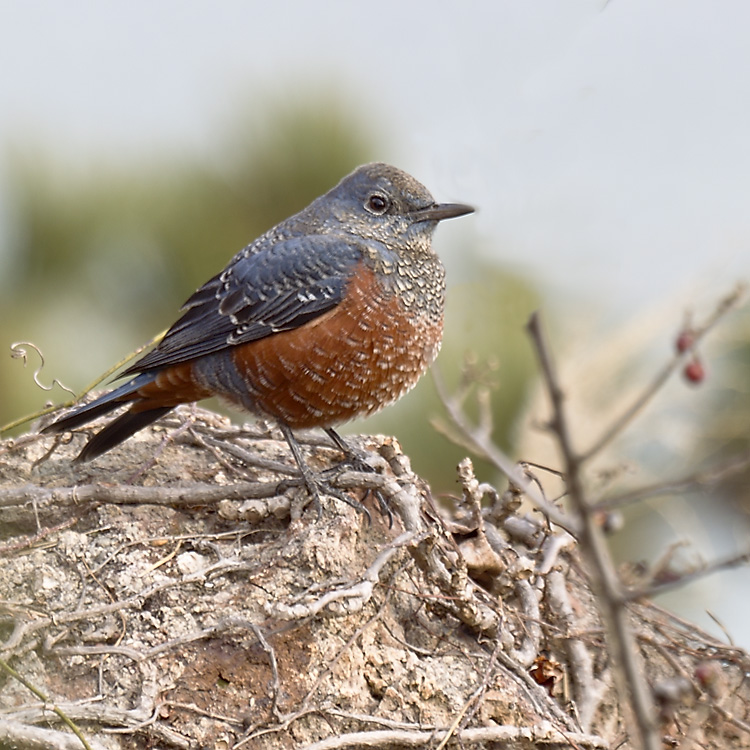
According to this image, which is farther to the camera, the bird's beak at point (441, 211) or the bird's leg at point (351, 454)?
the bird's beak at point (441, 211)

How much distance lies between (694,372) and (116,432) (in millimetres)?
2428

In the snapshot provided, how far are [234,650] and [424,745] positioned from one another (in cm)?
65

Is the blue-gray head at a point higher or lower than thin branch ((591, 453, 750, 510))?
Answer: lower

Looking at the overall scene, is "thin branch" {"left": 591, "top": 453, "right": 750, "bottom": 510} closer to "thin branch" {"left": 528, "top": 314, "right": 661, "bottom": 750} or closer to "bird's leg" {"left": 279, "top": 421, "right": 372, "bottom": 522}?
"thin branch" {"left": 528, "top": 314, "right": 661, "bottom": 750}

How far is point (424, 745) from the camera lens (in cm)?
304

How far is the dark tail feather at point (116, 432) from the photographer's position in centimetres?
393

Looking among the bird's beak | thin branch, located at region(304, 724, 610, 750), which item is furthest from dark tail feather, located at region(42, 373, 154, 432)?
thin branch, located at region(304, 724, 610, 750)

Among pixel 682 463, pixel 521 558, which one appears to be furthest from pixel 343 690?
pixel 682 463

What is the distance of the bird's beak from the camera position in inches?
173

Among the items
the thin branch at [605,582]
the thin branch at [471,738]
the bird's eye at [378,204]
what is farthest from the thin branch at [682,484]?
the bird's eye at [378,204]

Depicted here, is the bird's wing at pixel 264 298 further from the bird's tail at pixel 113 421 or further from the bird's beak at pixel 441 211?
the bird's beak at pixel 441 211

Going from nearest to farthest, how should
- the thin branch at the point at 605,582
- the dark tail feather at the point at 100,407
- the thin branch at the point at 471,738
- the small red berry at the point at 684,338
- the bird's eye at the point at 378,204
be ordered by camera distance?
1. the thin branch at the point at 605,582
2. the small red berry at the point at 684,338
3. the thin branch at the point at 471,738
4. the dark tail feather at the point at 100,407
5. the bird's eye at the point at 378,204

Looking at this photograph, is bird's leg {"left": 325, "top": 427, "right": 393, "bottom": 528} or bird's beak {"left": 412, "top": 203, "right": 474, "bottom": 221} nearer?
bird's leg {"left": 325, "top": 427, "right": 393, "bottom": 528}

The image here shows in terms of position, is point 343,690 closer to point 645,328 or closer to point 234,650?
point 234,650
